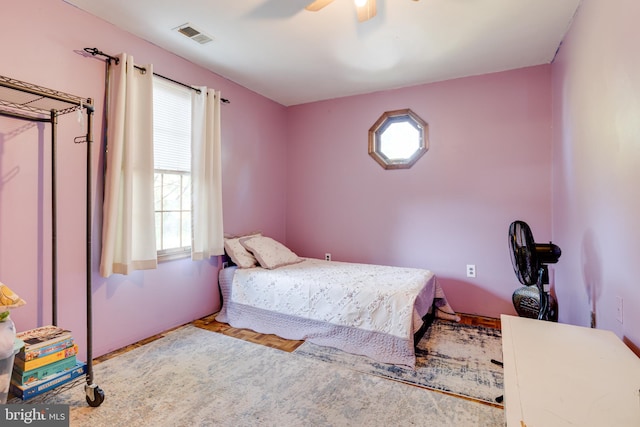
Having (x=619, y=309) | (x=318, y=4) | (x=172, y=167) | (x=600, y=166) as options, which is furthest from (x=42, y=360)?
(x=600, y=166)

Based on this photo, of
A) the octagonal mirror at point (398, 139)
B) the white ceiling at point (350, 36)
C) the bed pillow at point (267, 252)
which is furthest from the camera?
the octagonal mirror at point (398, 139)

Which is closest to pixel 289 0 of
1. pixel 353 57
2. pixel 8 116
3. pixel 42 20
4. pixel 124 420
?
pixel 353 57

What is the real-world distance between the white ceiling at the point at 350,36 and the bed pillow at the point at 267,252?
1.69m

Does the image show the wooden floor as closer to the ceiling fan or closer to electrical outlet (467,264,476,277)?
electrical outlet (467,264,476,277)

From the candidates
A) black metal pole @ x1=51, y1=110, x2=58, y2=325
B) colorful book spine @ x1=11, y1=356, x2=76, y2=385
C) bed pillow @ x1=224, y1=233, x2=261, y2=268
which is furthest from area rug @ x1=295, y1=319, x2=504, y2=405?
black metal pole @ x1=51, y1=110, x2=58, y2=325

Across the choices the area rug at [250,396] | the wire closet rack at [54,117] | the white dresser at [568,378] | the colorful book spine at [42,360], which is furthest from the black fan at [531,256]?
the colorful book spine at [42,360]

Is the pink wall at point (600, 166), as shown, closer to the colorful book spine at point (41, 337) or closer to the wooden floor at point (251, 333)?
the wooden floor at point (251, 333)

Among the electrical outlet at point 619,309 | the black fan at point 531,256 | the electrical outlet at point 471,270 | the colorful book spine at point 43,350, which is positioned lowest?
the colorful book spine at point 43,350

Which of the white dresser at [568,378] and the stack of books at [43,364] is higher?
the white dresser at [568,378]

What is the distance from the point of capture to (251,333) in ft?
9.05

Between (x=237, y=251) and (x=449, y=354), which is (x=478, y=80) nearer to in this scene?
(x=449, y=354)

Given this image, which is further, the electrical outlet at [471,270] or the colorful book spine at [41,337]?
the electrical outlet at [471,270]

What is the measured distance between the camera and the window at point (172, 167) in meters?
2.65

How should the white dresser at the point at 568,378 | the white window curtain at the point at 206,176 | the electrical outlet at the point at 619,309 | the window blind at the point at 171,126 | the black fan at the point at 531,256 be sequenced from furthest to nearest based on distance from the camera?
the white window curtain at the point at 206,176
the window blind at the point at 171,126
the black fan at the point at 531,256
the electrical outlet at the point at 619,309
the white dresser at the point at 568,378
